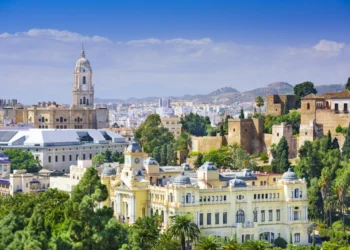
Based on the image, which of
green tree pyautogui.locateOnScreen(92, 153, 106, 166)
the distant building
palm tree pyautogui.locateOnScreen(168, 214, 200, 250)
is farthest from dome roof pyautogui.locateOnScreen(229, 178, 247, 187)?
the distant building

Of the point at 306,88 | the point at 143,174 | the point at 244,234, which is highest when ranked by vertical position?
the point at 306,88

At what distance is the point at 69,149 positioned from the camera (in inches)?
2665

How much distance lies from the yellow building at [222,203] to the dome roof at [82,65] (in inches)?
1935

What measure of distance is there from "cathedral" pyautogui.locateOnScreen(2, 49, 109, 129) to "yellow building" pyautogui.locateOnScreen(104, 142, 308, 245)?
42.0 metres

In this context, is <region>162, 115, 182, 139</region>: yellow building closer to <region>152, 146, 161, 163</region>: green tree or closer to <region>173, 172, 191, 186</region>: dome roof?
<region>152, 146, 161, 163</region>: green tree

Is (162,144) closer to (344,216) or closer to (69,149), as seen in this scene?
(69,149)

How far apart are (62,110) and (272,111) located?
2577cm

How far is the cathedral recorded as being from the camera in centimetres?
8388

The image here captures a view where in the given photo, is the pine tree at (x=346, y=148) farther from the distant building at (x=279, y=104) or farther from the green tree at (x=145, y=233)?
the green tree at (x=145, y=233)

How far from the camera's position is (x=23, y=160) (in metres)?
62.5

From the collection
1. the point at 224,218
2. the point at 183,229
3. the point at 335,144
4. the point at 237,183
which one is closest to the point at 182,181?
the point at 224,218

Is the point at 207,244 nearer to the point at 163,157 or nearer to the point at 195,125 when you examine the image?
the point at 163,157

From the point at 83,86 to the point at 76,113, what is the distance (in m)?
6.47

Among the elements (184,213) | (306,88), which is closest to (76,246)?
(184,213)
